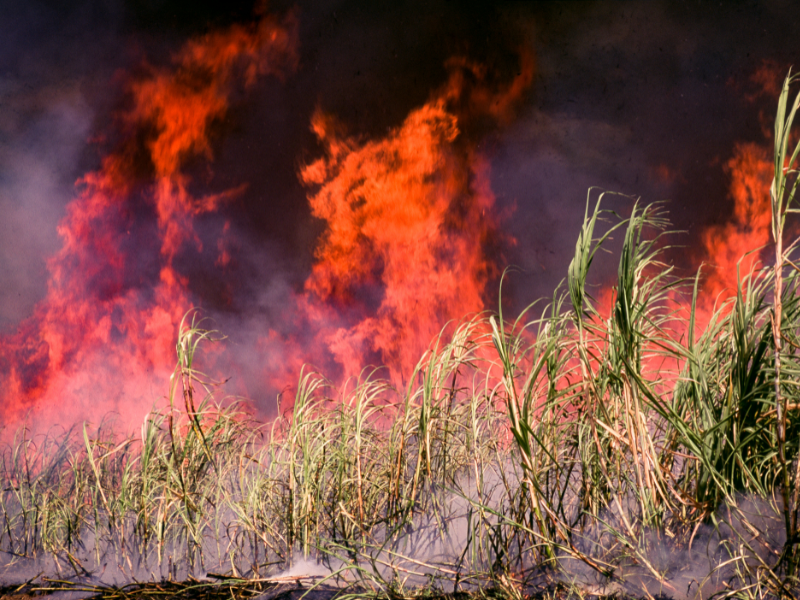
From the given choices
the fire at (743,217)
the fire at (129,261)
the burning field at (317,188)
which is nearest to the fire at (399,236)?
the burning field at (317,188)

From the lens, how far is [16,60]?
2.39m

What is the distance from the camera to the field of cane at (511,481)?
86cm

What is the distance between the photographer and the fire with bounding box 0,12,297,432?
238 centimetres

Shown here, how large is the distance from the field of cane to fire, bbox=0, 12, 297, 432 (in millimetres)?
537

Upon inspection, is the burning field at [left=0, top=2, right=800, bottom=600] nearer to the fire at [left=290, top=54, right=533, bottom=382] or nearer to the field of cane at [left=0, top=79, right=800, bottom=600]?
the fire at [left=290, top=54, right=533, bottom=382]

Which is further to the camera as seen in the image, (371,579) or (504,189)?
(504,189)

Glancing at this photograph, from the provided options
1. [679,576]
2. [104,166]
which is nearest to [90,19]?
[104,166]

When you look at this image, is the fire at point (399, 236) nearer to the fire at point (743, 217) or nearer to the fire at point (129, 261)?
the fire at point (129, 261)

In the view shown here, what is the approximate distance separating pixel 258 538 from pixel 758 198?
2601 millimetres

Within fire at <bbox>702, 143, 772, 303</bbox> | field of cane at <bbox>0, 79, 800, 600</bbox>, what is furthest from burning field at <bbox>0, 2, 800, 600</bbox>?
field of cane at <bbox>0, 79, 800, 600</bbox>

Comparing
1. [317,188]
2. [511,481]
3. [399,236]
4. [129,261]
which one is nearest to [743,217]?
[399,236]

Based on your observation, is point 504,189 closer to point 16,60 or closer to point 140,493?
point 140,493

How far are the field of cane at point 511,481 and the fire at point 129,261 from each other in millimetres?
537

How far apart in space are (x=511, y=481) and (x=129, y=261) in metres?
2.17
